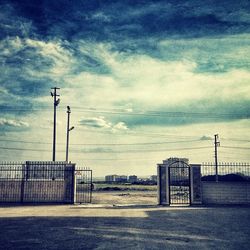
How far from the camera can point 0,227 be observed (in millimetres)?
10781

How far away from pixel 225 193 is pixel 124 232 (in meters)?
11.1

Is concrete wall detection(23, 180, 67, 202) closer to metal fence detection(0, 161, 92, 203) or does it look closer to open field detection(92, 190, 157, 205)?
metal fence detection(0, 161, 92, 203)

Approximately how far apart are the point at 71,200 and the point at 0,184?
4.91 meters

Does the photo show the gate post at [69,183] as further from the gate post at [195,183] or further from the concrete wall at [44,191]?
the gate post at [195,183]

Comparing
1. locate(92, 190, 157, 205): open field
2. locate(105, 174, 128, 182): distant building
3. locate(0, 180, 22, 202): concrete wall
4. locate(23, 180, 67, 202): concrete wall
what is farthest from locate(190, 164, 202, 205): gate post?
locate(105, 174, 128, 182): distant building

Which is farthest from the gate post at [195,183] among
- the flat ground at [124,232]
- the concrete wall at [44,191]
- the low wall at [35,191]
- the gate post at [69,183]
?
the concrete wall at [44,191]

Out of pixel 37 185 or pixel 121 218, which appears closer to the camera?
pixel 121 218

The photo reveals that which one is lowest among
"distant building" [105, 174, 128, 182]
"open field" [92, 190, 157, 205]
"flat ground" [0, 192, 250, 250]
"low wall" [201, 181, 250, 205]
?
"distant building" [105, 174, 128, 182]

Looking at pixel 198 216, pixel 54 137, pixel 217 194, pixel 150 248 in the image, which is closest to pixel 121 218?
pixel 198 216

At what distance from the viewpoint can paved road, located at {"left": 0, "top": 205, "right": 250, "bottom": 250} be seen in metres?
8.12

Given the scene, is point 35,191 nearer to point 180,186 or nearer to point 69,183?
point 69,183

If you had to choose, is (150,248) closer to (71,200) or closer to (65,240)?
(65,240)

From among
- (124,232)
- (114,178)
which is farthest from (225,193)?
(114,178)

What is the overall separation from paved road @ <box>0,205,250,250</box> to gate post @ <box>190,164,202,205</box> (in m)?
4.85
